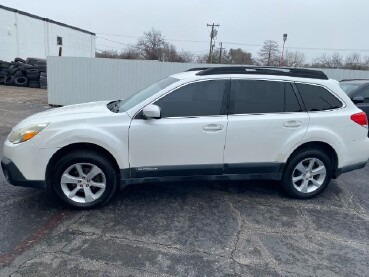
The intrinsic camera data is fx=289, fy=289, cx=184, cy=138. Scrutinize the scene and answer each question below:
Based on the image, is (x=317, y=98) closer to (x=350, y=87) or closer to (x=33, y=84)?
(x=350, y=87)

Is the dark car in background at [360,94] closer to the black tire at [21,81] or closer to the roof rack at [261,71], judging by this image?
the roof rack at [261,71]

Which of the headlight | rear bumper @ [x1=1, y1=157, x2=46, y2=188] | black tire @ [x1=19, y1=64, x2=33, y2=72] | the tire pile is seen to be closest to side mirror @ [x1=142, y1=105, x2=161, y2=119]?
the headlight

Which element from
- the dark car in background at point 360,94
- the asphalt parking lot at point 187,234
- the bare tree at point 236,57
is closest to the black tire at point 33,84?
the asphalt parking lot at point 187,234

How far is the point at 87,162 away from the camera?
3.38 m

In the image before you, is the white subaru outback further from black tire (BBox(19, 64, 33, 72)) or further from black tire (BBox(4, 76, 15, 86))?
black tire (BBox(4, 76, 15, 86))

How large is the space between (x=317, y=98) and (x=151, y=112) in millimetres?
2263

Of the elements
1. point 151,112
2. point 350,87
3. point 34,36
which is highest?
point 34,36

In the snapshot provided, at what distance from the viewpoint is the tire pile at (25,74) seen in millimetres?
18734

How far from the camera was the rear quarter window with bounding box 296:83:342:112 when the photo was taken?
3859mm

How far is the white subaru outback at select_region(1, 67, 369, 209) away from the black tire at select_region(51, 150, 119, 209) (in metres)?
0.01

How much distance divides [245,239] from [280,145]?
134 cm

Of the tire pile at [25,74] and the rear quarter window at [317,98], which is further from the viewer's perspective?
the tire pile at [25,74]

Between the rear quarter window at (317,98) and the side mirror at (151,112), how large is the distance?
6.37ft

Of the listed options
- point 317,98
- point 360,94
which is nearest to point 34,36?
point 360,94
